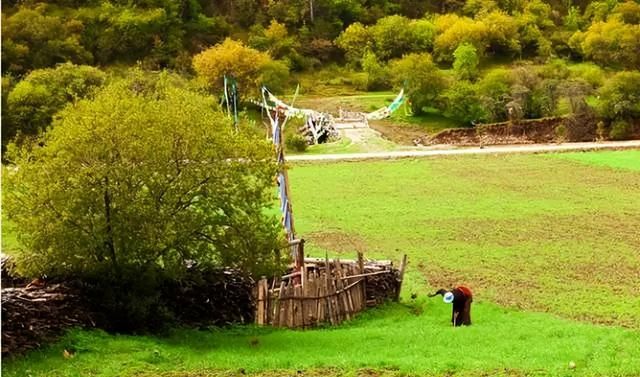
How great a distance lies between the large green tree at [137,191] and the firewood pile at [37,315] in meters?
0.60

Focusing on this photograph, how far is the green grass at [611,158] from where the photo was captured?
37194 mm

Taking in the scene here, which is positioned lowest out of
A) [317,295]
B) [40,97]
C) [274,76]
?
[317,295]

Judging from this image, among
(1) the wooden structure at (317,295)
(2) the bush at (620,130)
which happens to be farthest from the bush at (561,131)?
(1) the wooden structure at (317,295)

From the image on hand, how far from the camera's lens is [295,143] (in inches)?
1844

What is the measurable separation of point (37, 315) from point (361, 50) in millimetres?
64357

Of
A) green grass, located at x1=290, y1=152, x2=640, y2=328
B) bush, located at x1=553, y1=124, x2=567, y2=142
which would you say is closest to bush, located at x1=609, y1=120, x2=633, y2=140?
bush, located at x1=553, y1=124, x2=567, y2=142

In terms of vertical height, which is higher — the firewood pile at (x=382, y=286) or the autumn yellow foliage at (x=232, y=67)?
the autumn yellow foliage at (x=232, y=67)

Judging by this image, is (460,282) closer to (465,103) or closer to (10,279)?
(10,279)

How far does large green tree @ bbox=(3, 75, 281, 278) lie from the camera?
12.5 meters

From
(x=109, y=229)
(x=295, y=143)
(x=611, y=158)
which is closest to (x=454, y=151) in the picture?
(x=611, y=158)

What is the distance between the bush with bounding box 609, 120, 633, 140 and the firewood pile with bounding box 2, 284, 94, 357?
43.1 meters

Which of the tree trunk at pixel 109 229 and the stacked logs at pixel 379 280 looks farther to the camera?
the stacked logs at pixel 379 280

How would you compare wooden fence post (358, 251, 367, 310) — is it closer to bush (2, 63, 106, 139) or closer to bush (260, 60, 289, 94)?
bush (2, 63, 106, 139)

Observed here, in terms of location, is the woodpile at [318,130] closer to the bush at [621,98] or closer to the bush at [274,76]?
the bush at [274,76]
